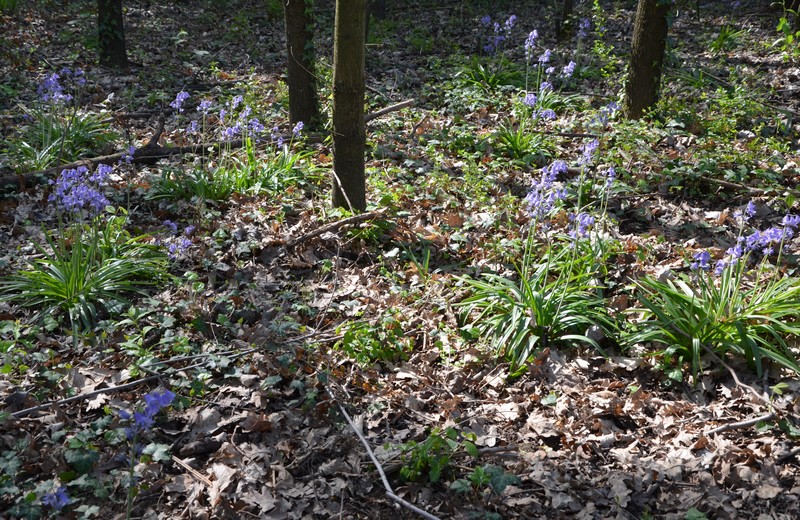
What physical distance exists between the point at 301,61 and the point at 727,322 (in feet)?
16.4

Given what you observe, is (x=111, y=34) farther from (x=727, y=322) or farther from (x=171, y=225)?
(x=727, y=322)

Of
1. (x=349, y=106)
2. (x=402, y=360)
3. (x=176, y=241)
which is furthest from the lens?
(x=349, y=106)

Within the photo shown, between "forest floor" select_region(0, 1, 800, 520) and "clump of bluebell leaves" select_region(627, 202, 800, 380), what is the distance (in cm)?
11

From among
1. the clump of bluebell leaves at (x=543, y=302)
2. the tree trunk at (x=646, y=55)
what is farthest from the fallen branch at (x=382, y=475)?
the tree trunk at (x=646, y=55)

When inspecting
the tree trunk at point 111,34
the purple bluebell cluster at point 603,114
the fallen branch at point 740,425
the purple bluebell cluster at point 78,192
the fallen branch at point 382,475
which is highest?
the tree trunk at point 111,34

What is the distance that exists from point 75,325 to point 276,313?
1.23m

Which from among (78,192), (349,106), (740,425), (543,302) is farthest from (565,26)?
(740,425)

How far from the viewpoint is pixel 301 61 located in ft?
22.6

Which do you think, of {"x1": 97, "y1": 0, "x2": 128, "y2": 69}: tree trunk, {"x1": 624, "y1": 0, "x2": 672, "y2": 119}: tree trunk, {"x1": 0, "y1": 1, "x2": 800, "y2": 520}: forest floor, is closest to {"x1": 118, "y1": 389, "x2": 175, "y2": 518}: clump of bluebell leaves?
{"x1": 0, "y1": 1, "x2": 800, "y2": 520}: forest floor

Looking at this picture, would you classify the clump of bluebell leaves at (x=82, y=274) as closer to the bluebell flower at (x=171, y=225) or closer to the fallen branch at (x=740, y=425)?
the bluebell flower at (x=171, y=225)

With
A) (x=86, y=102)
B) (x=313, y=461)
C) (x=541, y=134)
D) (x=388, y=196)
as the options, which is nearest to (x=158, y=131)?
(x=86, y=102)

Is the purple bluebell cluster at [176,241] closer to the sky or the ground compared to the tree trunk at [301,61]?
closer to the ground

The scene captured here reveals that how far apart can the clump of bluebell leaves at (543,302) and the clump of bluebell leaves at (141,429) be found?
1.95m

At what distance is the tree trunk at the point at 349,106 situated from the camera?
15.8ft
